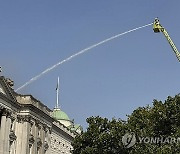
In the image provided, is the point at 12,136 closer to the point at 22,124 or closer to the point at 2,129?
the point at 2,129

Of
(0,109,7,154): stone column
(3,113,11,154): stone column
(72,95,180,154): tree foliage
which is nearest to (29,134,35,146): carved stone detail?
(3,113,11,154): stone column

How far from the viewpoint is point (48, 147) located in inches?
2958

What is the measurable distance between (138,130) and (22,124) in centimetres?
2029

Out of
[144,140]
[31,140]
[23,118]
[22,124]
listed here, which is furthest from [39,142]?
[144,140]

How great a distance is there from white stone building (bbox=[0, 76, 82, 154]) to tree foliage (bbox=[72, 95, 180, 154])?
8.78 m

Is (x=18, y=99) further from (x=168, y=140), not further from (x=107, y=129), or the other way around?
(x=168, y=140)

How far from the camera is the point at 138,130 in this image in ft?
178

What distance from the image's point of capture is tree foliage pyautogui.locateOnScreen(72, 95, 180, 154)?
48.1 m

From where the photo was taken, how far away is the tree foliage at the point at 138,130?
158ft

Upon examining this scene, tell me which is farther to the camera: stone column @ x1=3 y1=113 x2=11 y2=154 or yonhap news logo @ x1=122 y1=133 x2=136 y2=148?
stone column @ x1=3 y1=113 x2=11 y2=154

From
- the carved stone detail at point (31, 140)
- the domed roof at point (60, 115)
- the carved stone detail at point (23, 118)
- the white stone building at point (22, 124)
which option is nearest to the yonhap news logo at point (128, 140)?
the white stone building at point (22, 124)

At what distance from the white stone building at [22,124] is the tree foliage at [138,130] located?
8777mm

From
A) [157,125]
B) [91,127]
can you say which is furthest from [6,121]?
[157,125]

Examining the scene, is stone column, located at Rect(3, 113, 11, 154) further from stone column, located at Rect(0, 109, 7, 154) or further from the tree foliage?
the tree foliage
